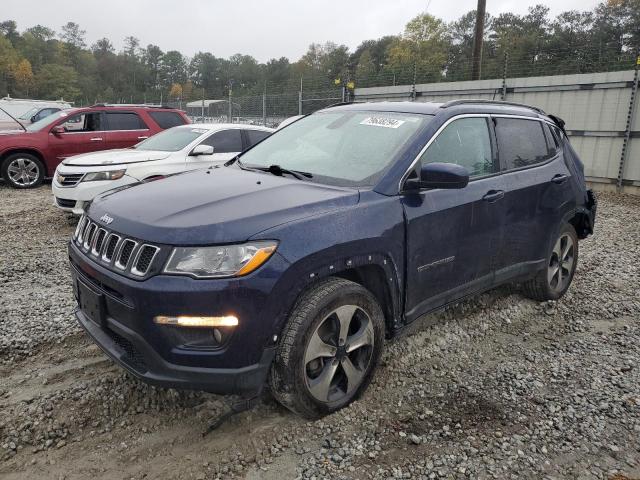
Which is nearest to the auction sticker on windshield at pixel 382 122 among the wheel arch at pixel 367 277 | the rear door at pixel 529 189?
the rear door at pixel 529 189

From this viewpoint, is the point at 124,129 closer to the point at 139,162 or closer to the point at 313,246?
the point at 139,162

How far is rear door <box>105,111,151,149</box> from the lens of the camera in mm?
10469

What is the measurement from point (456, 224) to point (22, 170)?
402 inches

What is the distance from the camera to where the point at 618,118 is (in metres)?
10.7

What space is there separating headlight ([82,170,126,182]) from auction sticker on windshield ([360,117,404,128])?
14.8ft

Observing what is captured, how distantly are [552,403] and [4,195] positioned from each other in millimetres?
10415

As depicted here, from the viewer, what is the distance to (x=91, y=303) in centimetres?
265

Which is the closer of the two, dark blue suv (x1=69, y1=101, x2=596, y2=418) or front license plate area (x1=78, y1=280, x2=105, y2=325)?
dark blue suv (x1=69, y1=101, x2=596, y2=418)

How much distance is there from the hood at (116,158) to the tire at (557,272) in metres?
5.25

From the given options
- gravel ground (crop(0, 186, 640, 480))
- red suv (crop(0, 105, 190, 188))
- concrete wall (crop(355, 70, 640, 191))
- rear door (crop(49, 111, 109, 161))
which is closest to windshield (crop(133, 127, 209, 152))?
red suv (crop(0, 105, 190, 188))

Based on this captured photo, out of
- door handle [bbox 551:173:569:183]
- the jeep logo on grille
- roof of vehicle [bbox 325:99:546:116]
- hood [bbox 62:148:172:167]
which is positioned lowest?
hood [bbox 62:148:172:167]

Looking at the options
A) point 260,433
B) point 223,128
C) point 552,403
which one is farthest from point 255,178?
point 223,128

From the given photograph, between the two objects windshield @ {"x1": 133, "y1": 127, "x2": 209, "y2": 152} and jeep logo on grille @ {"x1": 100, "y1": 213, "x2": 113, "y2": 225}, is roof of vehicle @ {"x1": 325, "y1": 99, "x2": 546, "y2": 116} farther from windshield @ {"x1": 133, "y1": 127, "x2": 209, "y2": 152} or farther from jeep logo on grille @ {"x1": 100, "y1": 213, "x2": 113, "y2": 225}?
windshield @ {"x1": 133, "y1": 127, "x2": 209, "y2": 152}

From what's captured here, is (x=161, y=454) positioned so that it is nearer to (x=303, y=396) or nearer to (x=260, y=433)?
(x=260, y=433)
